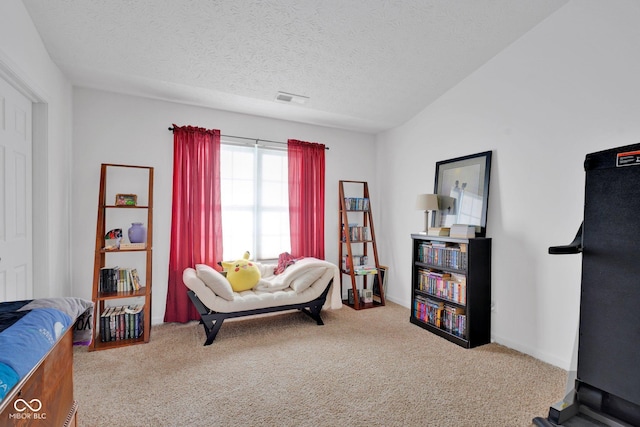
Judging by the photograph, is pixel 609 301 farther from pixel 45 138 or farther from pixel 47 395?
pixel 45 138

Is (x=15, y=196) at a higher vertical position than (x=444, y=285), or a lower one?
higher

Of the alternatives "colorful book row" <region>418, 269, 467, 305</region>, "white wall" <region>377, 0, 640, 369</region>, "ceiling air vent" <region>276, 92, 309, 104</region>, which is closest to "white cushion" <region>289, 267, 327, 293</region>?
"colorful book row" <region>418, 269, 467, 305</region>

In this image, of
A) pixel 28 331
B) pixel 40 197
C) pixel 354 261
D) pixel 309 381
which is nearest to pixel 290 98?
pixel 354 261

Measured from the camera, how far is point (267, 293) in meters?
3.25

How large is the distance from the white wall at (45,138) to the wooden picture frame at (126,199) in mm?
451

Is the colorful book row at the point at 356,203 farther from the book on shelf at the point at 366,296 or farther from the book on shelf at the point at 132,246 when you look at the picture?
the book on shelf at the point at 132,246

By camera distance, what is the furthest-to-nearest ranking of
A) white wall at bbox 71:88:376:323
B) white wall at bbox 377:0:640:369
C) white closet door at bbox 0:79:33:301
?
white wall at bbox 71:88:376:323 → white wall at bbox 377:0:640:369 → white closet door at bbox 0:79:33:301

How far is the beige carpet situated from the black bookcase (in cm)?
17

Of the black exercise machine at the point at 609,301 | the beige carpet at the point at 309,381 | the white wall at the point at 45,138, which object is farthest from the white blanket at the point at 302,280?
the black exercise machine at the point at 609,301

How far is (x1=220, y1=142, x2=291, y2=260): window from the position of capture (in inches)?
150

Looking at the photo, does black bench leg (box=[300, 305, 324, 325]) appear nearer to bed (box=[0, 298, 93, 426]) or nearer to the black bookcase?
the black bookcase

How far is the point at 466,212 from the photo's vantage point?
3342mm

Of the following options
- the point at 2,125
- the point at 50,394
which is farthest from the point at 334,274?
the point at 2,125

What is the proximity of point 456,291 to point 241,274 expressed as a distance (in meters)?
2.17
